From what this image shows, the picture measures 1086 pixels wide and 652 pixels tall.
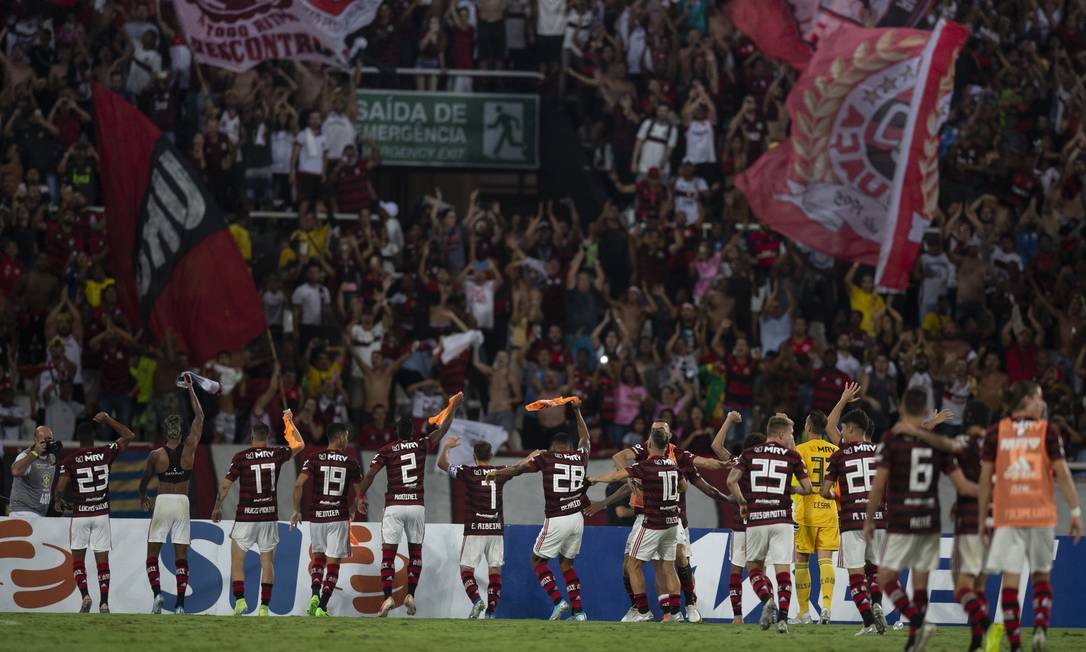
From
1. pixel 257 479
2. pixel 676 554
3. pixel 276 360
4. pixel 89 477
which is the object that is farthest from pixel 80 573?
pixel 676 554

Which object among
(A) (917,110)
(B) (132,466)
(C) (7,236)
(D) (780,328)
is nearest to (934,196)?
(A) (917,110)

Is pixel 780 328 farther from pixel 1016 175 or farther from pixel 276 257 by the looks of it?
pixel 276 257

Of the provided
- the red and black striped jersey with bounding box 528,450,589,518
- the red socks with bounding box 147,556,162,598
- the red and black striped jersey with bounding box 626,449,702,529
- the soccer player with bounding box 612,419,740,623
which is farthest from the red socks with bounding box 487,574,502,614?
the red socks with bounding box 147,556,162,598

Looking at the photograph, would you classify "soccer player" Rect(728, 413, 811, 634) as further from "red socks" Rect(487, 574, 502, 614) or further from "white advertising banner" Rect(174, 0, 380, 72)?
"white advertising banner" Rect(174, 0, 380, 72)

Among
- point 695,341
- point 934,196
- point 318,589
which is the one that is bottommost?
point 318,589

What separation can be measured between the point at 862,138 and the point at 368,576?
32.1ft

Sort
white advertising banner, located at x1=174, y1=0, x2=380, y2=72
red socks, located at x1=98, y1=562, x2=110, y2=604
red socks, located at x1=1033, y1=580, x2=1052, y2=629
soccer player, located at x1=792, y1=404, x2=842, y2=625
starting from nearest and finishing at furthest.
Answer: red socks, located at x1=1033, y1=580, x2=1052, y2=629, soccer player, located at x1=792, y1=404, x2=842, y2=625, red socks, located at x1=98, y1=562, x2=110, y2=604, white advertising banner, located at x1=174, y1=0, x2=380, y2=72

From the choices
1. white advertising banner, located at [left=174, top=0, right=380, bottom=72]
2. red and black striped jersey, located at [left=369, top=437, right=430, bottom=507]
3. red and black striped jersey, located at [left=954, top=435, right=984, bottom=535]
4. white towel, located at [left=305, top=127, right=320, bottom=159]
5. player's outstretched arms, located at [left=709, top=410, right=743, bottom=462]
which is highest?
white advertising banner, located at [left=174, top=0, right=380, bottom=72]

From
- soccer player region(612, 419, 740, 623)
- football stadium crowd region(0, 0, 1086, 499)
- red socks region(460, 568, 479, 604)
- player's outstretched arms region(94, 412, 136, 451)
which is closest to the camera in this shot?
soccer player region(612, 419, 740, 623)

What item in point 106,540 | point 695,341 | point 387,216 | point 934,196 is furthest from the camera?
point 387,216

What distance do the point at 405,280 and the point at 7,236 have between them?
6393 millimetres

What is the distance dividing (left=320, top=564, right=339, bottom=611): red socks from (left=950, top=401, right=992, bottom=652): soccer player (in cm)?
847

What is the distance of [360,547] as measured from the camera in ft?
70.5

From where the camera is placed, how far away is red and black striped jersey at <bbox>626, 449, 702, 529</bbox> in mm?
19250
